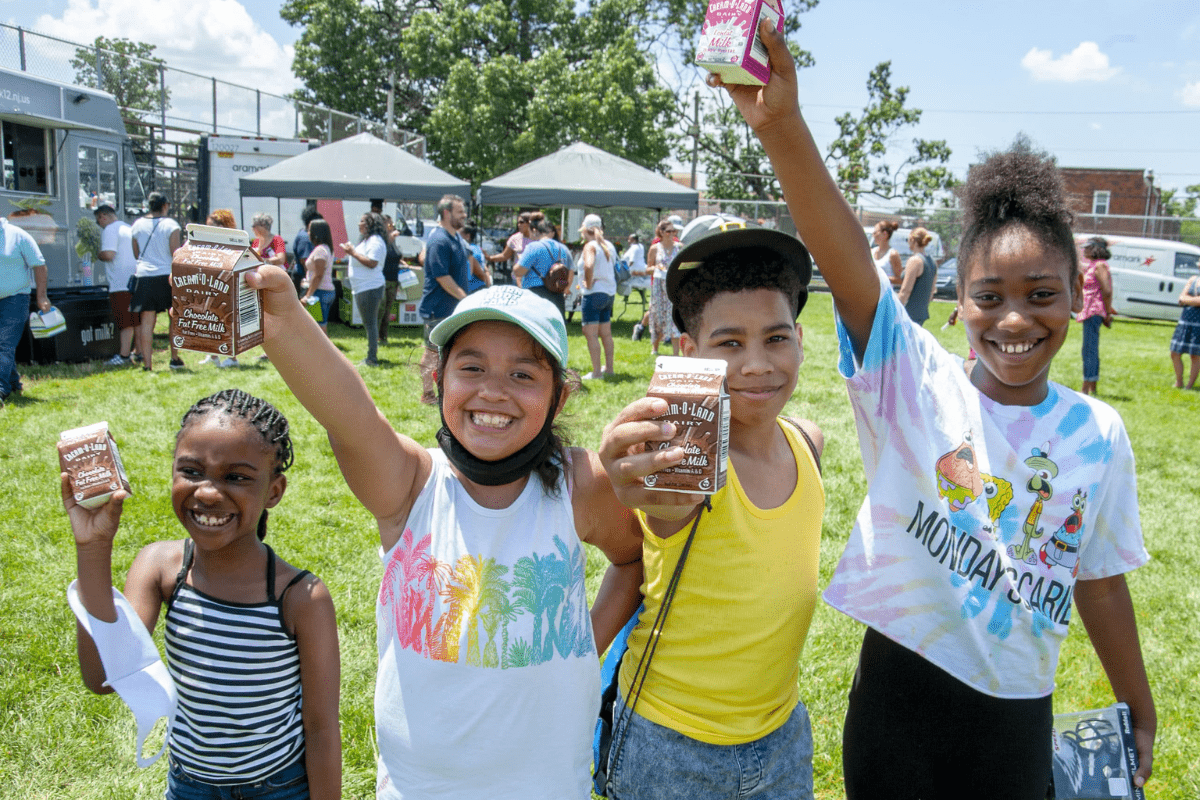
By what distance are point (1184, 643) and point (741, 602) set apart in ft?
11.4

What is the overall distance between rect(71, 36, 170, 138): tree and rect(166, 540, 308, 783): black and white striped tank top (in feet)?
53.3

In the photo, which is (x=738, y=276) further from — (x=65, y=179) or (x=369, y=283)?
(x=65, y=179)

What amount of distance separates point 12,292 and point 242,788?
783cm

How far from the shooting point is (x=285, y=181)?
12.8 m

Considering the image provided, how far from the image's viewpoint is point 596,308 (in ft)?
30.8

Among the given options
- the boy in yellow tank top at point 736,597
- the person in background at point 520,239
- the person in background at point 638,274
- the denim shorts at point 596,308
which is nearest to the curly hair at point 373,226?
the person in background at point 520,239

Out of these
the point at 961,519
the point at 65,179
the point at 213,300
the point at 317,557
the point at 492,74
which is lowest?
the point at 317,557

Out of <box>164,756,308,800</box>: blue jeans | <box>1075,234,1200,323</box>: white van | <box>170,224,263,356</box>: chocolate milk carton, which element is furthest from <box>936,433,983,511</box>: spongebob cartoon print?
<box>1075,234,1200,323</box>: white van

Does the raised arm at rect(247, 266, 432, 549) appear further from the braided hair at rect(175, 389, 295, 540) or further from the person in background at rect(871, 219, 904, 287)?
the person in background at rect(871, 219, 904, 287)

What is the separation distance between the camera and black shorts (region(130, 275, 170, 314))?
9203mm

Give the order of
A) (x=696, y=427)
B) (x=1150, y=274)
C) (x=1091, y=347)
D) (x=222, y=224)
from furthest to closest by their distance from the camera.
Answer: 1. (x=1150, y=274)
2. (x=1091, y=347)
3. (x=222, y=224)
4. (x=696, y=427)

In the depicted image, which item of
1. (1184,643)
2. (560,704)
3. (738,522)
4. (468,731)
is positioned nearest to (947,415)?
(738,522)

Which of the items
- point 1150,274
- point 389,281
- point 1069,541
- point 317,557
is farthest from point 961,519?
point 1150,274

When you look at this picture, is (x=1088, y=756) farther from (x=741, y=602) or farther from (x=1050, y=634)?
(x=741, y=602)
